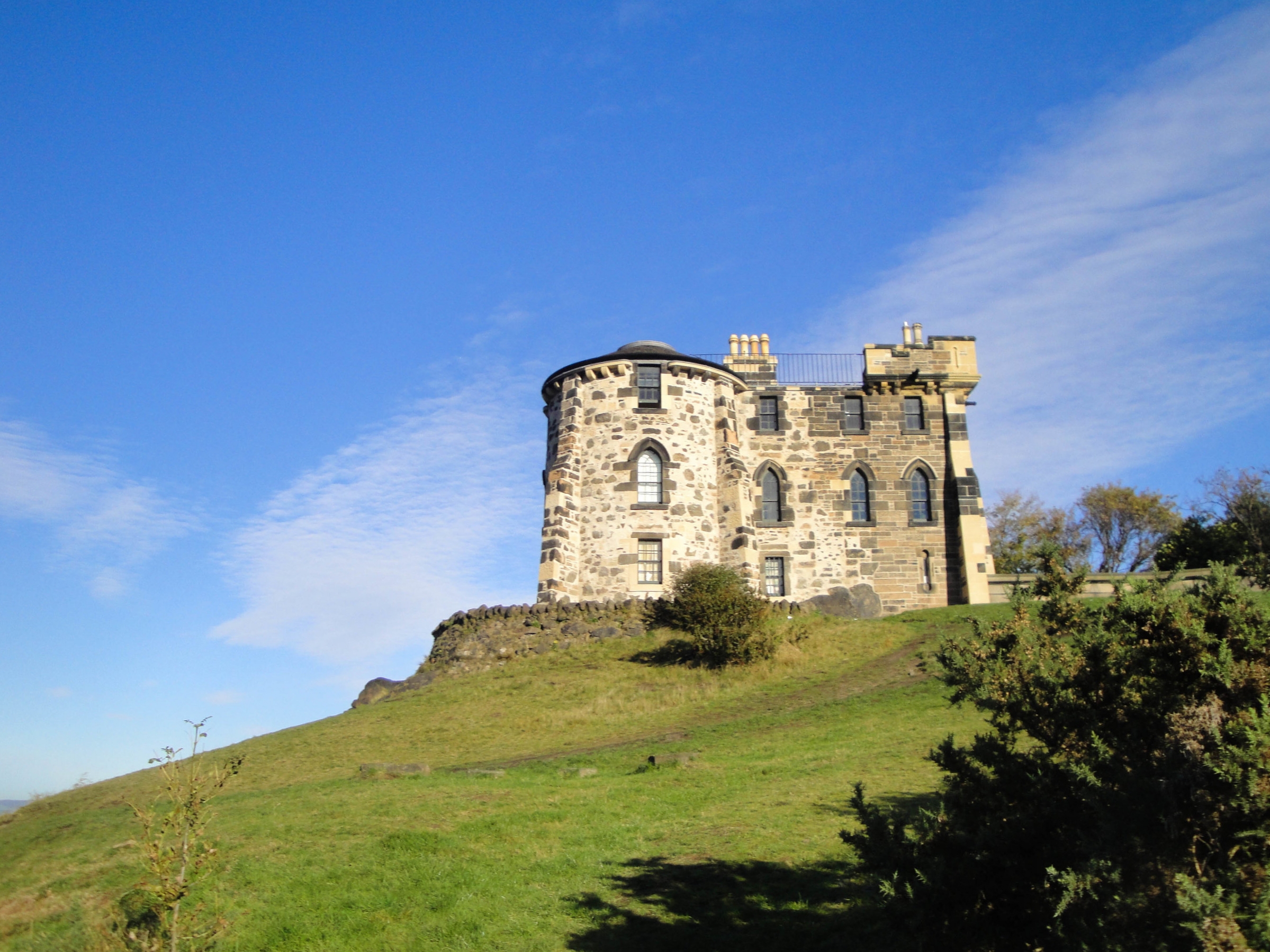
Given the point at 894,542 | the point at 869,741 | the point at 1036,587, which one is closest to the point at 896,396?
the point at 894,542

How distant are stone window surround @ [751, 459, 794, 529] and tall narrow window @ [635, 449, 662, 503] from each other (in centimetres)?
422

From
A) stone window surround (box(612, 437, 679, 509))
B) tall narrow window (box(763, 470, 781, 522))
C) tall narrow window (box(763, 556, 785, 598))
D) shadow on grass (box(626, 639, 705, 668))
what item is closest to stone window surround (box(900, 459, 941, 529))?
tall narrow window (box(763, 470, 781, 522))

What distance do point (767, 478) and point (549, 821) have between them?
914 inches

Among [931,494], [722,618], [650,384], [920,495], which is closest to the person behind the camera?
[722,618]

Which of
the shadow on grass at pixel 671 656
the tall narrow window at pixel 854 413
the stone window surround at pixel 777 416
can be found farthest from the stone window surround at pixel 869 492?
the shadow on grass at pixel 671 656

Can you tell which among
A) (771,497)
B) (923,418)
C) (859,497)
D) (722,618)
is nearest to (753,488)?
(771,497)

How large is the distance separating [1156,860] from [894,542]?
28865 mm

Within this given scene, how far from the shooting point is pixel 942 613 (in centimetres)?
3039

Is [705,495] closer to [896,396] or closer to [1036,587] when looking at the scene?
[896,396]

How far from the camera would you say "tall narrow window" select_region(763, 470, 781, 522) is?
34781mm

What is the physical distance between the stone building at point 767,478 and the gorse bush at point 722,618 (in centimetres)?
341

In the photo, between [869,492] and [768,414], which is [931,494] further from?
[768,414]

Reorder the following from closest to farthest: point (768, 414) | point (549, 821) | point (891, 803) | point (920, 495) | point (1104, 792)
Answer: point (1104, 792), point (891, 803), point (549, 821), point (920, 495), point (768, 414)

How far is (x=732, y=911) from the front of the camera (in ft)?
32.6
